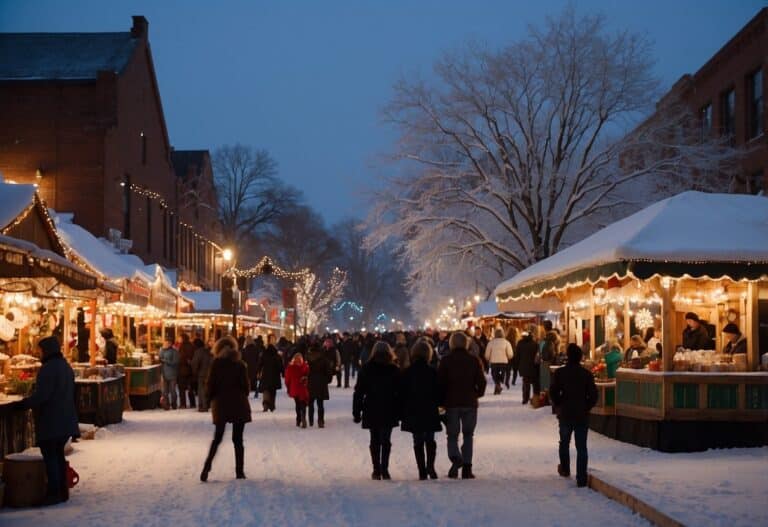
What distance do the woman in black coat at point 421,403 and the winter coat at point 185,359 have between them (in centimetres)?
1514

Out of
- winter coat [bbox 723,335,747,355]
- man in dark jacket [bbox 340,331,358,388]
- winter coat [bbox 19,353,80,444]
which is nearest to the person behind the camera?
winter coat [bbox 19,353,80,444]

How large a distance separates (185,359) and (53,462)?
16.5 meters

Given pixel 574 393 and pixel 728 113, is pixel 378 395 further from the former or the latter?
pixel 728 113

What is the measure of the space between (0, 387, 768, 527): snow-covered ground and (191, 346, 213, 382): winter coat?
7056 mm

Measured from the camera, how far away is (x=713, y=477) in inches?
512

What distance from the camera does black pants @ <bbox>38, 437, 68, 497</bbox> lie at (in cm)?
1172

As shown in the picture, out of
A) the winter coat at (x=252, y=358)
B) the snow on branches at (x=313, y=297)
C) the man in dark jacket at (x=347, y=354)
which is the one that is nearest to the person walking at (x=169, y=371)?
the winter coat at (x=252, y=358)

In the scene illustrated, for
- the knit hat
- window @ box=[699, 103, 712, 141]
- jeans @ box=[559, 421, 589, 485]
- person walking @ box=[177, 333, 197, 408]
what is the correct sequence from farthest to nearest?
window @ box=[699, 103, 712, 141] < person walking @ box=[177, 333, 197, 408] < jeans @ box=[559, 421, 589, 485] < the knit hat

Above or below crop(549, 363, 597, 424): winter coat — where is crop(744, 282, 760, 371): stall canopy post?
above

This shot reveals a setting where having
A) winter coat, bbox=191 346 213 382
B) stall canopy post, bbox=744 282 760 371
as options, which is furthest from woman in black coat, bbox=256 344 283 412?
stall canopy post, bbox=744 282 760 371

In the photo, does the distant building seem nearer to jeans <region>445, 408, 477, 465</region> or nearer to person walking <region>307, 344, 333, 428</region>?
person walking <region>307, 344, 333, 428</region>

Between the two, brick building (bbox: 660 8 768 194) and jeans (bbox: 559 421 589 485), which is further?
brick building (bbox: 660 8 768 194)

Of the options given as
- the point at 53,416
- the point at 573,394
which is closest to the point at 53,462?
the point at 53,416

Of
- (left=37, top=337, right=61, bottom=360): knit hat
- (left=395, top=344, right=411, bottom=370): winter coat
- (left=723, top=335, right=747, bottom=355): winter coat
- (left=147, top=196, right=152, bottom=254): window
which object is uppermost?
(left=147, top=196, right=152, bottom=254): window
